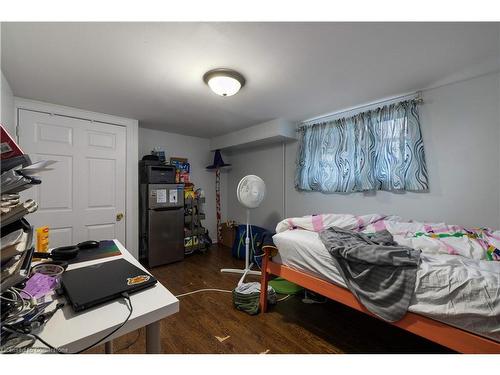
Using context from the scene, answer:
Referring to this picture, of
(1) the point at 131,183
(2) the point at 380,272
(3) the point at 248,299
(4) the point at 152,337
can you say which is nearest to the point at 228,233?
(1) the point at 131,183

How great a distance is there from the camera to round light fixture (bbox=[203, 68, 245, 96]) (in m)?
1.68

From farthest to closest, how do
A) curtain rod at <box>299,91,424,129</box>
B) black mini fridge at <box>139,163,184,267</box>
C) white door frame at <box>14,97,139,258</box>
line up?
black mini fridge at <box>139,163,184,267</box>
white door frame at <box>14,97,139,258</box>
curtain rod at <box>299,91,424,129</box>

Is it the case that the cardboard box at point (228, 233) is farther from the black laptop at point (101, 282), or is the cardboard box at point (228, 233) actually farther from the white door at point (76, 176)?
the black laptop at point (101, 282)

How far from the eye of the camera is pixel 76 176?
2.54 m

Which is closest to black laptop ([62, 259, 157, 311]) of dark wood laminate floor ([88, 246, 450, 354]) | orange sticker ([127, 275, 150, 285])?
orange sticker ([127, 275, 150, 285])

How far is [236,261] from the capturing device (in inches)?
→ 130

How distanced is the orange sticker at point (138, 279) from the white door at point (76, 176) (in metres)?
2.45

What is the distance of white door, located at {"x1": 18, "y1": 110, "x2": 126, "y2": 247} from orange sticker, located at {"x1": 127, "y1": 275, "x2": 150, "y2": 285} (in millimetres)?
2445

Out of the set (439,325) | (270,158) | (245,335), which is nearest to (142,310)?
(245,335)

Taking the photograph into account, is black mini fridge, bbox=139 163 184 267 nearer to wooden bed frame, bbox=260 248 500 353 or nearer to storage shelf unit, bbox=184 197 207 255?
storage shelf unit, bbox=184 197 207 255

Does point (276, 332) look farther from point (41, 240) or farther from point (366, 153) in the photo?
point (366, 153)

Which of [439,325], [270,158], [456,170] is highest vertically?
[270,158]
